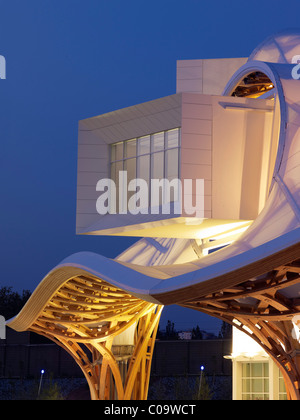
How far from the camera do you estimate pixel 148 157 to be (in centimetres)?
3159

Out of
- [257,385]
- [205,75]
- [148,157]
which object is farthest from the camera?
[205,75]

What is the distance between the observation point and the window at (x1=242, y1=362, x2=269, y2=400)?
118 feet

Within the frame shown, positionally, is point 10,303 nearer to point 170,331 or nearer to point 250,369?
point 170,331

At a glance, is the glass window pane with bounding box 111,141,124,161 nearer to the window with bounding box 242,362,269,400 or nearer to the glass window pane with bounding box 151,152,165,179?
the glass window pane with bounding box 151,152,165,179

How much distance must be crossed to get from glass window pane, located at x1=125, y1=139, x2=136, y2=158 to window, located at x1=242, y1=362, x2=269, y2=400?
12032 mm

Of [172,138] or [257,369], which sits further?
[257,369]

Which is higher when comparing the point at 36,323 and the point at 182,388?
the point at 36,323

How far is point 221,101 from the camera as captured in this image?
90.9 ft

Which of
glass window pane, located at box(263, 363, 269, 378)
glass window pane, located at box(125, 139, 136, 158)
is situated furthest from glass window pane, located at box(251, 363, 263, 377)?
glass window pane, located at box(125, 139, 136, 158)

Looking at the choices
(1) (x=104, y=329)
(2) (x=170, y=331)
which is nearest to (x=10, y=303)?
(2) (x=170, y=331)

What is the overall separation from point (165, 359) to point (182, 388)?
13.0ft

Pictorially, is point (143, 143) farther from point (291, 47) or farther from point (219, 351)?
point (219, 351)

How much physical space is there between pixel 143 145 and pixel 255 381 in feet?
42.6
